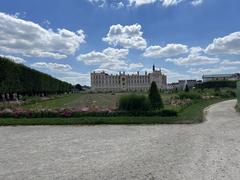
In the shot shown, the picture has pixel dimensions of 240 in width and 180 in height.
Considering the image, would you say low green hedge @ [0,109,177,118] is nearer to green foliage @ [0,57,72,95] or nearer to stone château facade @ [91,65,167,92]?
green foliage @ [0,57,72,95]

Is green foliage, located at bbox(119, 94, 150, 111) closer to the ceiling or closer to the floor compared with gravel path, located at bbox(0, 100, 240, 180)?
closer to the ceiling

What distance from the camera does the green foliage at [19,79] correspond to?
94.7 feet

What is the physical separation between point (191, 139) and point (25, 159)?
15.4 feet

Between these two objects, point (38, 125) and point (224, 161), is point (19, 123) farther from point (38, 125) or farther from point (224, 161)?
point (224, 161)

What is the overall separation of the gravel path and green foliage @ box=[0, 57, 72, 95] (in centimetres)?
2089

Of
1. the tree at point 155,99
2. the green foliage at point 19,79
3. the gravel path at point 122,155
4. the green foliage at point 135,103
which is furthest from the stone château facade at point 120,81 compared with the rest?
the gravel path at point 122,155

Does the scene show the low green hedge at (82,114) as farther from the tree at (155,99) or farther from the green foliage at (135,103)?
the tree at (155,99)

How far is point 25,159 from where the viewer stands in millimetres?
6215

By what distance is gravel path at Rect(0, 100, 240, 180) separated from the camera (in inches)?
199

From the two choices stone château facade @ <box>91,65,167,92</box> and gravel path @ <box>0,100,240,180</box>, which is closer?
gravel path @ <box>0,100,240,180</box>

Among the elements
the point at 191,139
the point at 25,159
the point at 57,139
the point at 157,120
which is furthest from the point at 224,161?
the point at 157,120

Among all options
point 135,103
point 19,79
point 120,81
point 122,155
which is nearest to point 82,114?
point 135,103

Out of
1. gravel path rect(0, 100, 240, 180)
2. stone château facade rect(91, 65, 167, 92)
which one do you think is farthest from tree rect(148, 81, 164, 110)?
stone château facade rect(91, 65, 167, 92)

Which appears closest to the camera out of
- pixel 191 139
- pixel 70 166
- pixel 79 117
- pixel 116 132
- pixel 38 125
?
pixel 70 166
